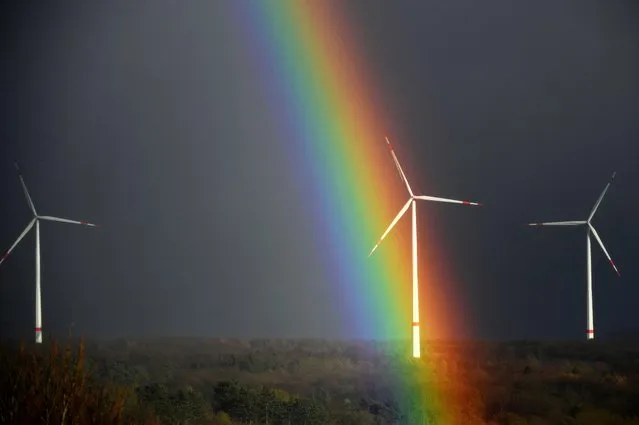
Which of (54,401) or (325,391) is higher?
(54,401)

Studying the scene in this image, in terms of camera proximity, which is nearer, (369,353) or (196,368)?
(196,368)

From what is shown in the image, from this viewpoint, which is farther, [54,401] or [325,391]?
[325,391]

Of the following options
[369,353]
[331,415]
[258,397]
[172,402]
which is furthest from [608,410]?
[369,353]

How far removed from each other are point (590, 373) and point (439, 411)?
19.3 metres

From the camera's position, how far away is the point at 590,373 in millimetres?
53250

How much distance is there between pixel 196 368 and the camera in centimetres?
6700

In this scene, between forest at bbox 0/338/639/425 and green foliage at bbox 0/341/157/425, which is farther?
forest at bbox 0/338/639/425

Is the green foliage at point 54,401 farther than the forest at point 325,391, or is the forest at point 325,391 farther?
the forest at point 325,391

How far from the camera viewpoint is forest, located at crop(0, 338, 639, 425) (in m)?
19.0

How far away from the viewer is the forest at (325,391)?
747 inches

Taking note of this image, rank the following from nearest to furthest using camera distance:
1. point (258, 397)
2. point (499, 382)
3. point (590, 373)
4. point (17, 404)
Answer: point (17, 404) → point (258, 397) → point (499, 382) → point (590, 373)

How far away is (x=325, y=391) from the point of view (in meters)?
46.5

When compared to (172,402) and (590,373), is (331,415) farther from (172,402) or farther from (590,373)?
(590,373)

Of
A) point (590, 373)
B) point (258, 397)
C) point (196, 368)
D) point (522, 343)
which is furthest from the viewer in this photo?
point (522, 343)
